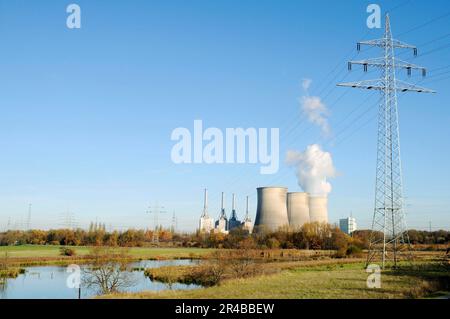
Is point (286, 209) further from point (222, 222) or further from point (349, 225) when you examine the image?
point (349, 225)

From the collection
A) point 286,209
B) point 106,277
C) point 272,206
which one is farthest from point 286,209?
point 106,277

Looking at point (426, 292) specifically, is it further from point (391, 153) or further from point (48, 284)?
point (48, 284)

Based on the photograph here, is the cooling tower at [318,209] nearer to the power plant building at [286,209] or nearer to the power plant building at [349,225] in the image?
the power plant building at [286,209]

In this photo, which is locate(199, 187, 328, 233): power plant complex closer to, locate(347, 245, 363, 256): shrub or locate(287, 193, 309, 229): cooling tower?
locate(287, 193, 309, 229): cooling tower

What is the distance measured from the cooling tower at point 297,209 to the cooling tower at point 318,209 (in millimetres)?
2646

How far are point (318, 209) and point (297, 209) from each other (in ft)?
16.7

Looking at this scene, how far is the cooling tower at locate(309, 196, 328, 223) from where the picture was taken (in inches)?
2379

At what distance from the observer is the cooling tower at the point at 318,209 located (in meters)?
60.4

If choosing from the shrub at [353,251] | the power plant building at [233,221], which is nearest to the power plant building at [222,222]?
the power plant building at [233,221]

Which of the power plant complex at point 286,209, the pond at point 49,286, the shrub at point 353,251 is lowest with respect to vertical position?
the pond at point 49,286

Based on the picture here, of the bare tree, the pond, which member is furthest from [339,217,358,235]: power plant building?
the bare tree
